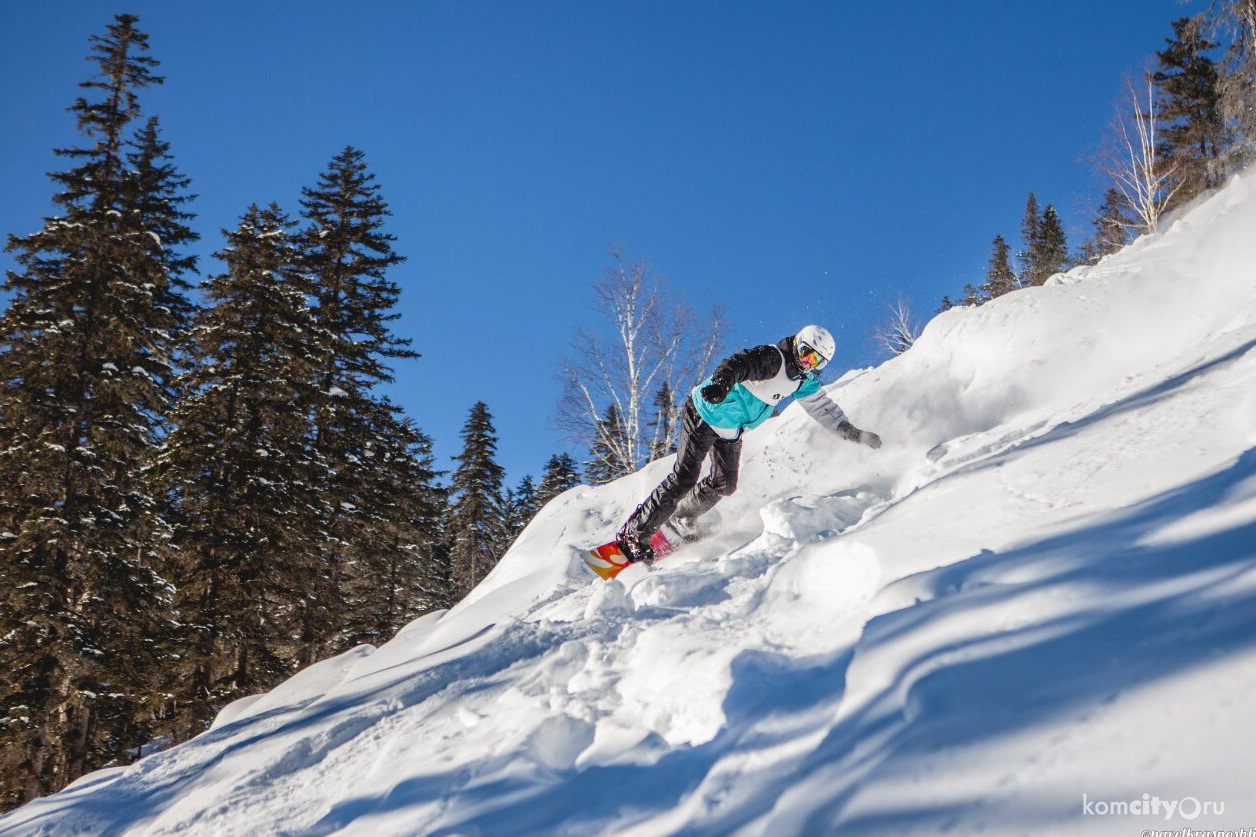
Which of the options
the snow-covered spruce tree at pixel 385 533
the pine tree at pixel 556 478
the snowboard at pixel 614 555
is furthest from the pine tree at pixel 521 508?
the snowboard at pixel 614 555

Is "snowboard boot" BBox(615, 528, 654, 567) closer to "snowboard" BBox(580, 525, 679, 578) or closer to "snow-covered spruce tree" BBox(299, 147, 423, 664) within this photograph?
"snowboard" BBox(580, 525, 679, 578)

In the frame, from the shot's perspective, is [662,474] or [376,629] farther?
[376,629]

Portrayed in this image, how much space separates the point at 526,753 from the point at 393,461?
17.1 metres

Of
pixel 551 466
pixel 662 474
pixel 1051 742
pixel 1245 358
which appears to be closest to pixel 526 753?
pixel 1051 742

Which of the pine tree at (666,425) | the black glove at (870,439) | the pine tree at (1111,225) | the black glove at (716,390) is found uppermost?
the pine tree at (1111,225)

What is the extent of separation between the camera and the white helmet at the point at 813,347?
5934mm

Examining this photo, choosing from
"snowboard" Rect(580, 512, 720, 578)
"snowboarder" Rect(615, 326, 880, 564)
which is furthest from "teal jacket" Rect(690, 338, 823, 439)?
"snowboard" Rect(580, 512, 720, 578)

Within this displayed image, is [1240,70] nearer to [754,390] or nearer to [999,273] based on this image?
[754,390]

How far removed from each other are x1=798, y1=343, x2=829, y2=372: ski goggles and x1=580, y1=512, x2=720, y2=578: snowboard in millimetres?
2121

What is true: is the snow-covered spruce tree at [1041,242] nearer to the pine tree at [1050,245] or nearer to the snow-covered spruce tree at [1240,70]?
the pine tree at [1050,245]

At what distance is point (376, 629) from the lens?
18.8m

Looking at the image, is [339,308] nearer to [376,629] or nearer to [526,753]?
[376,629]

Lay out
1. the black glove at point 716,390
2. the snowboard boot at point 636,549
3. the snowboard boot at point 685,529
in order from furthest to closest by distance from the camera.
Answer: the snowboard boot at point 685,529
the snowboard boot at point 636,549
the black glove at point 716,390

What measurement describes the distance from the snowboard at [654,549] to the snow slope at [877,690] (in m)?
1.34
